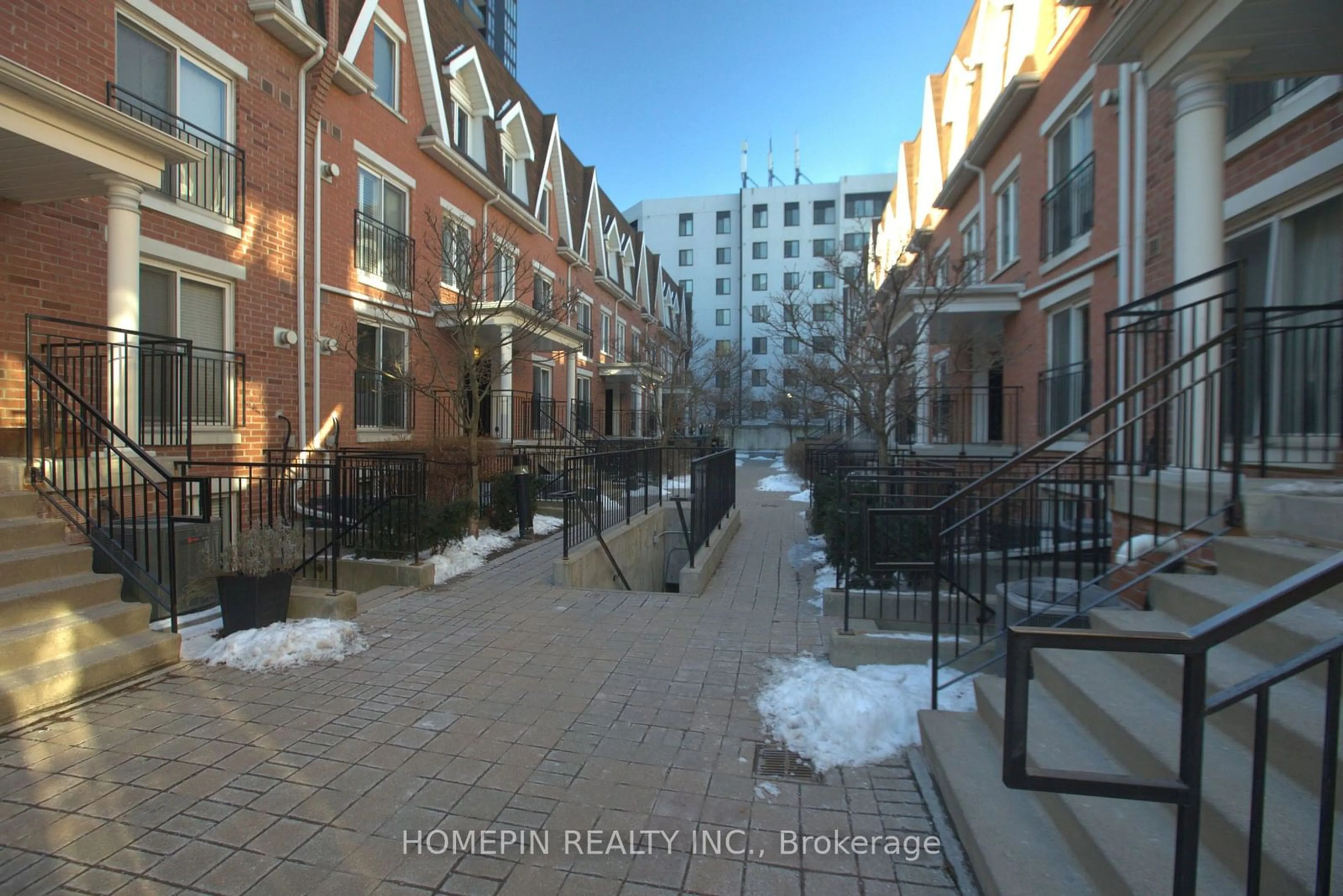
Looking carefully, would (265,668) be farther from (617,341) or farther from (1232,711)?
(617,341)

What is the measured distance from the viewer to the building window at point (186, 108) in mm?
7320

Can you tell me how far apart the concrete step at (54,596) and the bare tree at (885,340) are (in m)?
7.66

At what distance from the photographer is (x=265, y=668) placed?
448cm

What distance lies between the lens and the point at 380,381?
11.6 m

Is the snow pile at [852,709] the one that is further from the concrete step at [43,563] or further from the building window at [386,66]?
the building window at [386,66]

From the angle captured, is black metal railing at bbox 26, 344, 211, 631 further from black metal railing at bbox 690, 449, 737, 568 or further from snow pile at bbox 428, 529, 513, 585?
black metal railing at bbox 690, 449, 737, 568

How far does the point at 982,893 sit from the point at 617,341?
26.4 meters

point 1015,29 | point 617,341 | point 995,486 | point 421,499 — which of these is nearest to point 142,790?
point 421,499

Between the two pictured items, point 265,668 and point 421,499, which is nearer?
point 265,668

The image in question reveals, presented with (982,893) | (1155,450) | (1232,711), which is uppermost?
(1155,450)

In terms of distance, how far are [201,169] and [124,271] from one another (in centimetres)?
303

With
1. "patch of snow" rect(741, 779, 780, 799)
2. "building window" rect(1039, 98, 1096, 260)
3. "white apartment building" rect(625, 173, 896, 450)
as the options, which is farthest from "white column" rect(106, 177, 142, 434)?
"white apartment building" rect(625, 173, 896, 450)

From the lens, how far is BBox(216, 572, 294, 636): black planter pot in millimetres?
5047

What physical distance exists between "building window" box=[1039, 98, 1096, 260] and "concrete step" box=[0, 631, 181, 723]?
437 inches
